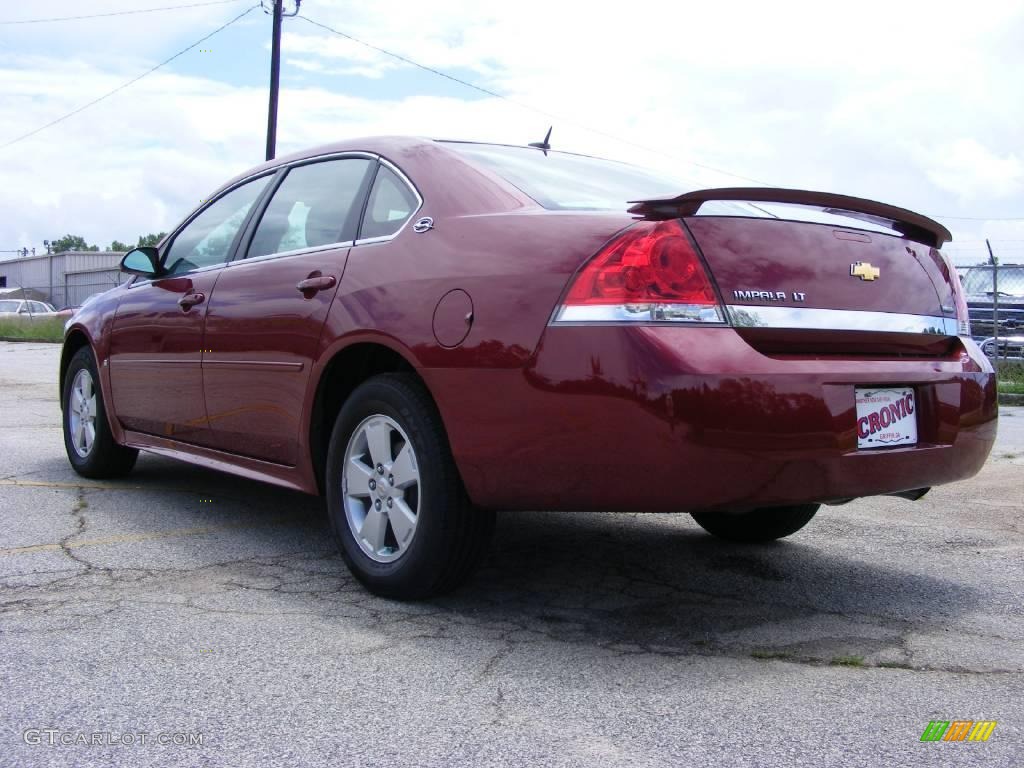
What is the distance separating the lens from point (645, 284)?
303 centimetres

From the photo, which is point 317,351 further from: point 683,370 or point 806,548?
point 806,548

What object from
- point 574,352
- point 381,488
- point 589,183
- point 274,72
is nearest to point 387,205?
point 589,183

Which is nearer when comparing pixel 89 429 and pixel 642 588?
pixel 642 588

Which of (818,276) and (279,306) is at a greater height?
(818,276)

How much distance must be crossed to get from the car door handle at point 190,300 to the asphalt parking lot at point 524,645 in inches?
37.4

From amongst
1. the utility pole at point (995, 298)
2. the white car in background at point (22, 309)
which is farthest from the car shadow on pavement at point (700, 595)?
the white car in background at point (22, 309)

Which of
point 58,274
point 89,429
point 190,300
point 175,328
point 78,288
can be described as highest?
point 190,300

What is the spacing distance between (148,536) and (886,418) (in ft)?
9.66

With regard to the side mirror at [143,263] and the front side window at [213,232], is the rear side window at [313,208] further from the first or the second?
the side mirror at [143,263]

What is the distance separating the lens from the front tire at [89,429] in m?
5.83

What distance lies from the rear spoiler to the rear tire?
3.89ft

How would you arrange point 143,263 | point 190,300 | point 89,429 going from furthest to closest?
point 89,429
point 143,263
point 190,300

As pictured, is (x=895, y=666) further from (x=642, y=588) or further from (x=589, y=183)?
(x=589, y=183)

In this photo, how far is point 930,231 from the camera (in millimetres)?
3729
